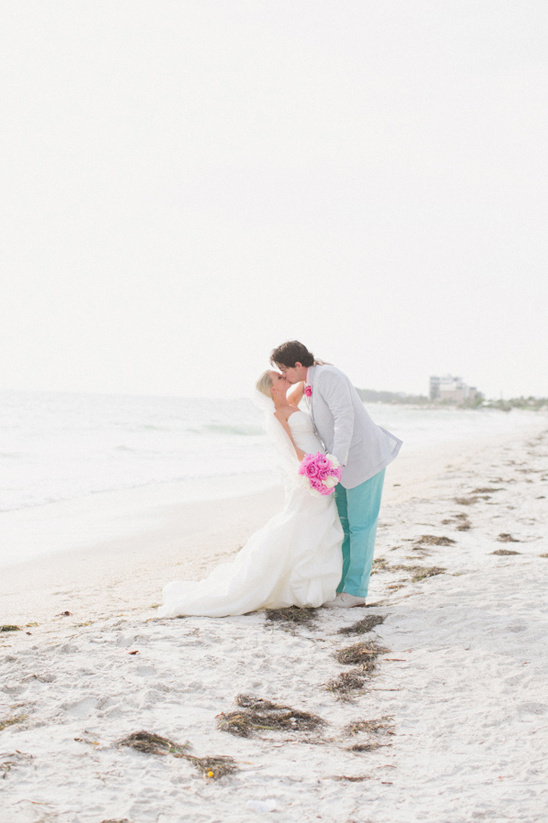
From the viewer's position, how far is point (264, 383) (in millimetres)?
4828

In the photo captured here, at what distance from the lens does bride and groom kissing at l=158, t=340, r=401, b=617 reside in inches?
182

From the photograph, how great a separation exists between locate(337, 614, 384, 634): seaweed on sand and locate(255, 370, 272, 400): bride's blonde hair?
1.72 metres

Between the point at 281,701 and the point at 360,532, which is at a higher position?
the point at 360,532

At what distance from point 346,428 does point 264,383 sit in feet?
2.24

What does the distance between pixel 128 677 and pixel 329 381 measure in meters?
2.37

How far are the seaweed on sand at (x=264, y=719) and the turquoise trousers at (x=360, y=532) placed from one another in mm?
1763

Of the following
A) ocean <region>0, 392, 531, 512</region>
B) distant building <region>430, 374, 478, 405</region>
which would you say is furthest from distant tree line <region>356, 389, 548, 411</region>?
ocean <region>0, 392, 531, 512</region>

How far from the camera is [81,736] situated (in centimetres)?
278

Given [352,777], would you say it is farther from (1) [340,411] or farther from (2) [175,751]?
(1) [340,411]

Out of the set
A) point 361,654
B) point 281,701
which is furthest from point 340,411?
point 281,701

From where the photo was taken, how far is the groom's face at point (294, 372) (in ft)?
15.6

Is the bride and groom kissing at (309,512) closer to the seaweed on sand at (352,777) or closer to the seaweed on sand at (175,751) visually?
the seaweed on sand at (175,751)

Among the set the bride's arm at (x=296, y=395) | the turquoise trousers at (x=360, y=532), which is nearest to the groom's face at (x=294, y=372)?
the bride's arm at (x=296, y=395)

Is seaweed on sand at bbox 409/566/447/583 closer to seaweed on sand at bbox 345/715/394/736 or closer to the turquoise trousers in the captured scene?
the turquoise trousers
